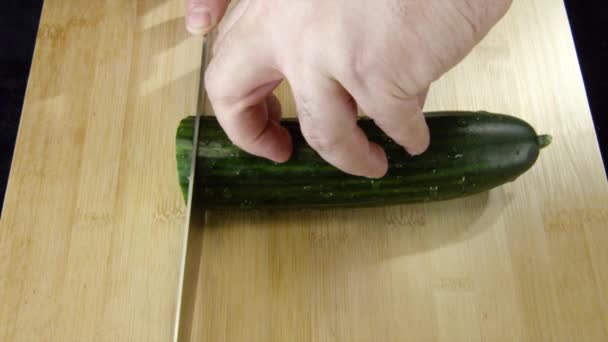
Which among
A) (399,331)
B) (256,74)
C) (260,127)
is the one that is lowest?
(399,331)

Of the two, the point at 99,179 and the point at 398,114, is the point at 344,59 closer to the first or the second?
the point at 398,114

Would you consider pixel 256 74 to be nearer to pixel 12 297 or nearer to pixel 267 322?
pixel 267 322

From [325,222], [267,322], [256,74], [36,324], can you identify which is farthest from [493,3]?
[36,324]

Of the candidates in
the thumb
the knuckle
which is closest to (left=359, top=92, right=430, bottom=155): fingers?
the knuckle

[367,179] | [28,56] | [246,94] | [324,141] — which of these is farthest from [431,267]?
[28,56]

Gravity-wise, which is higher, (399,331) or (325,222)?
(325,222)

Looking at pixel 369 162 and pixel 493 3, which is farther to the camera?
pixel 369 162

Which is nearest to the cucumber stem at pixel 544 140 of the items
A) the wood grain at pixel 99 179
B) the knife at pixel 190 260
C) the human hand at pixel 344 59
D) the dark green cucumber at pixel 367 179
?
the dark green cucumber at pixel 367 179
